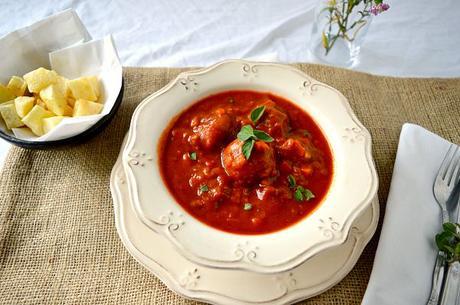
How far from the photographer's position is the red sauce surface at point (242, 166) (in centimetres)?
220

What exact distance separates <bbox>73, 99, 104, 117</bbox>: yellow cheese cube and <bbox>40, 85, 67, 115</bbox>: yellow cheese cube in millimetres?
75

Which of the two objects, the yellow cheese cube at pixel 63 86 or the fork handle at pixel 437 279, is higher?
the yellow cheese cube at pixel 63 86

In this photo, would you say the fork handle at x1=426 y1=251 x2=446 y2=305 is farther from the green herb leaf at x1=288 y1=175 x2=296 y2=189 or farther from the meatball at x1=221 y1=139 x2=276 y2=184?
the meatball at x1=221 y1=139 x2=276 y2=184

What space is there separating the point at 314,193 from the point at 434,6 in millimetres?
2772

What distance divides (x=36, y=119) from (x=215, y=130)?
1.11 metres

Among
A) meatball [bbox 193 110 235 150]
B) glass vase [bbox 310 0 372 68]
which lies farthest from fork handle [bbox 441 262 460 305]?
glass vase [bbox 310 0 372 68]

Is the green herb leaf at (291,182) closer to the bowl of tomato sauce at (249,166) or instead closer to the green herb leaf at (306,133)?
the bowl of tomato sauce at (249,166)

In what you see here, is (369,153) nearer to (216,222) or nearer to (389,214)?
(389,214)

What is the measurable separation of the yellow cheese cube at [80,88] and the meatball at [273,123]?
3.75ft

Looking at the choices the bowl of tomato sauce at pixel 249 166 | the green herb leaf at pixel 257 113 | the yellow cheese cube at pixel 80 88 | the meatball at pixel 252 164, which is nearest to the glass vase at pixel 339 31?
the bowl of tomato sauce at pixel 249 166

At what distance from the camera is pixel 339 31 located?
3.28m

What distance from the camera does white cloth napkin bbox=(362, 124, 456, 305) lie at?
81.8 inches

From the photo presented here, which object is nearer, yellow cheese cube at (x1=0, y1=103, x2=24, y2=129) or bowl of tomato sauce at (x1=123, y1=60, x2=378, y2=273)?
bowl of tomato sauce at (x1=123, y1=60, x2=378, y2=273)

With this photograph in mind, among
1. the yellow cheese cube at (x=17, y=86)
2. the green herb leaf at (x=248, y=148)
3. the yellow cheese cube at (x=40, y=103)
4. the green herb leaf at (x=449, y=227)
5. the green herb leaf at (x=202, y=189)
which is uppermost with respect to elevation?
the green herb leaf at (x=248, y=148)
